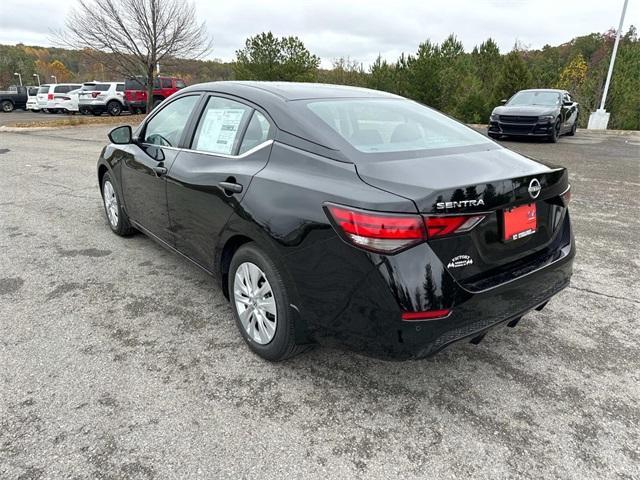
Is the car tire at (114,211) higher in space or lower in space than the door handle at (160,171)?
lower

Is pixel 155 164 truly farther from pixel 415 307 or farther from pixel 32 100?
pixel 32 100

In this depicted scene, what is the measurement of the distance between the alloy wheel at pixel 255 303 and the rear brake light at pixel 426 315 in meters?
0.80

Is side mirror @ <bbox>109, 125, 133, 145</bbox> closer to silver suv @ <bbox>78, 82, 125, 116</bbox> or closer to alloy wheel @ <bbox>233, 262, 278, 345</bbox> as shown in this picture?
alloy wheel @ <bbox>233, 262, 278, 345</bbox>

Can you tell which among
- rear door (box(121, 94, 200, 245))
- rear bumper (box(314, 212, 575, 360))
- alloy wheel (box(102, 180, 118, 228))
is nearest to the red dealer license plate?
rear bumper (box(314, 212, 575, 360))

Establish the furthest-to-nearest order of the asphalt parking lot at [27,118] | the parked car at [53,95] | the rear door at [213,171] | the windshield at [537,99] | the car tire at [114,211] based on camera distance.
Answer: the parked car at [53,95], the asphalt parking lot at [27,118], the windshield at [537,99], the car tire at [114,211], the rear door at [213,171]

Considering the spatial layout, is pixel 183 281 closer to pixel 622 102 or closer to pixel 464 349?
pixel 464 349

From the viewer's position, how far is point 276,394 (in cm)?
247

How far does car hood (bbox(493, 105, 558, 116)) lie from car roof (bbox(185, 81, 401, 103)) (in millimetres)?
11423

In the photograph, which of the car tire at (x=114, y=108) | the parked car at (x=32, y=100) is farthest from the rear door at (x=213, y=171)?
the parked car at (x=32, y=100)

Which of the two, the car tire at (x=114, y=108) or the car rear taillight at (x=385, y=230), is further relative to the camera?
the car tire at (x=114, y=108)

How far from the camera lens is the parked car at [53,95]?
26828 mm

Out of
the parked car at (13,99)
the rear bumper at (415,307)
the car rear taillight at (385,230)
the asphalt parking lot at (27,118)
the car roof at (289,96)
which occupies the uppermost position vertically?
the car roof at (289,96)

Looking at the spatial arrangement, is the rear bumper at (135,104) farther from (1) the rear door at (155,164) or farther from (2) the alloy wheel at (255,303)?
(2) the alloy wheel at (255,303)

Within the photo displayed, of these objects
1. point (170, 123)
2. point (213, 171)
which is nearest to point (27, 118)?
point (170, 123)
